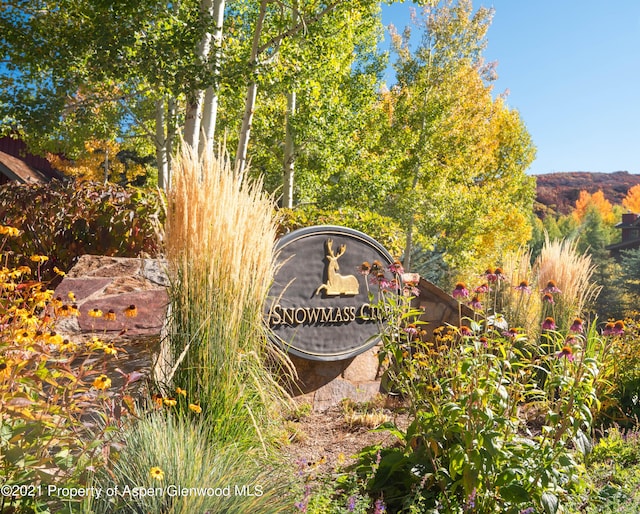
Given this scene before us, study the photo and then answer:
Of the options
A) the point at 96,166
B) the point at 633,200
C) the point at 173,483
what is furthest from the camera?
the point at 633,200

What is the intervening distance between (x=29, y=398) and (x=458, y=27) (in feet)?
48.5

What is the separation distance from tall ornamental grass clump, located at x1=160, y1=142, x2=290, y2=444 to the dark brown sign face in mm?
981

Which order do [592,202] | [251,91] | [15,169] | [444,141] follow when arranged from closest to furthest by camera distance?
[251,91] < [444,141] < [15,169] < [592,202]

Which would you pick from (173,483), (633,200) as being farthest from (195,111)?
(633,200)

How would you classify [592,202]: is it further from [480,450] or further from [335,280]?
[480,450]

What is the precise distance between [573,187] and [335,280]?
53.4 meters

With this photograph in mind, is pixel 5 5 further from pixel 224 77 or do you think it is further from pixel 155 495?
pixel 155 495

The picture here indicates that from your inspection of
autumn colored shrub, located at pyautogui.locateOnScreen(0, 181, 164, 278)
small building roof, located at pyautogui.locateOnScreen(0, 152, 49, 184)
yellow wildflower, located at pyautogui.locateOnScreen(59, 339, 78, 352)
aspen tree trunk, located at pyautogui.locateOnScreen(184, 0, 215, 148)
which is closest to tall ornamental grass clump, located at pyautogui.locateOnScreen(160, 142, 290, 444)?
yellow wildflower, located at pyautogui.locateOnScreen(59, 339, 78, 352)

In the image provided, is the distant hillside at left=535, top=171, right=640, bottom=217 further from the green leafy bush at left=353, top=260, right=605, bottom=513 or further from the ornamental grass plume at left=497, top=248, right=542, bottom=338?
the green leafy bush at left=353, top=260, right=605, bottom=513

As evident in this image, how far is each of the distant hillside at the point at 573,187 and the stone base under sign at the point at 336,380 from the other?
4175 cm

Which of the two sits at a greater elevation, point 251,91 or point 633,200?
point 633,200

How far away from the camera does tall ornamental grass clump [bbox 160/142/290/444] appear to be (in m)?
2.80

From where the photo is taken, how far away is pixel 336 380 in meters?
4.57

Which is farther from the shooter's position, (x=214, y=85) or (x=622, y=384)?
(x=214, y=85)
